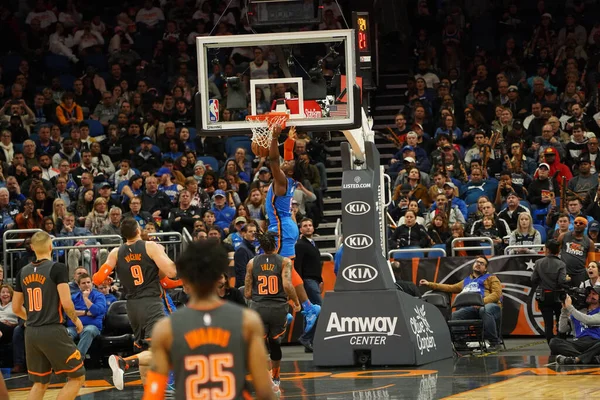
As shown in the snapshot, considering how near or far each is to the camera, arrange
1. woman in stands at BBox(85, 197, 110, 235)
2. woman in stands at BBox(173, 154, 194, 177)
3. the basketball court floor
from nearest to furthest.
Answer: the basketball court floor < woman in stands at BBox(85, 197, 110, 235) < woman in stands at BBox(173, 154, 194, 177)

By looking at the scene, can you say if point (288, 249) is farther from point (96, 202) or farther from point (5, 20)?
point (5, 20)

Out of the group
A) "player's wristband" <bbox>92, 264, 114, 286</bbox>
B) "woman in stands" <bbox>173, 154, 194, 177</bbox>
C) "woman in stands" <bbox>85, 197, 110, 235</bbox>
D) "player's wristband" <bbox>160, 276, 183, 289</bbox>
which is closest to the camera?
"player's wristband" <bbox>92, 264, 114, 286</bbox>

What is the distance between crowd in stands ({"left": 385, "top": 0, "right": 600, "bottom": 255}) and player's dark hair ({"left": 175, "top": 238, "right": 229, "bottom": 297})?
13120 millimetres

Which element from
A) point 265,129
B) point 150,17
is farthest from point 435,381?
point 150,17

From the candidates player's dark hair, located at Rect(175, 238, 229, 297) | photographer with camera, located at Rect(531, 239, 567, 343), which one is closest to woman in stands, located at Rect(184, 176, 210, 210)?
photographer with camera, located at Rect(531, 239, 567, 343)

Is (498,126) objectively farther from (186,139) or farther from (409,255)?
(186,139)

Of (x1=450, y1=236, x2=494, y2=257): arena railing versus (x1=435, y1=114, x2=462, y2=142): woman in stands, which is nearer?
(x1=450, y1=236, x2=494, y2=257): arena railing

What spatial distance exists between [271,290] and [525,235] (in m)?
7.20

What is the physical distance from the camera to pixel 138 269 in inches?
454

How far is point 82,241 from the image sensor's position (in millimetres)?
19594

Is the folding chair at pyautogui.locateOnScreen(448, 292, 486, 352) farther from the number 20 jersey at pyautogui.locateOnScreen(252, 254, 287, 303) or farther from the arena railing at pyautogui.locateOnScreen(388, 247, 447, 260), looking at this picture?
the number 20 jersey at pyautogui.locateOnScreen(252, 254, 287, 303)

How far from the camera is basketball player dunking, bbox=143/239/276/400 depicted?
5.88m

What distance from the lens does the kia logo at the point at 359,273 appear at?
15.5 metres

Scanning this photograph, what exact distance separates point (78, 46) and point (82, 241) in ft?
32.1
